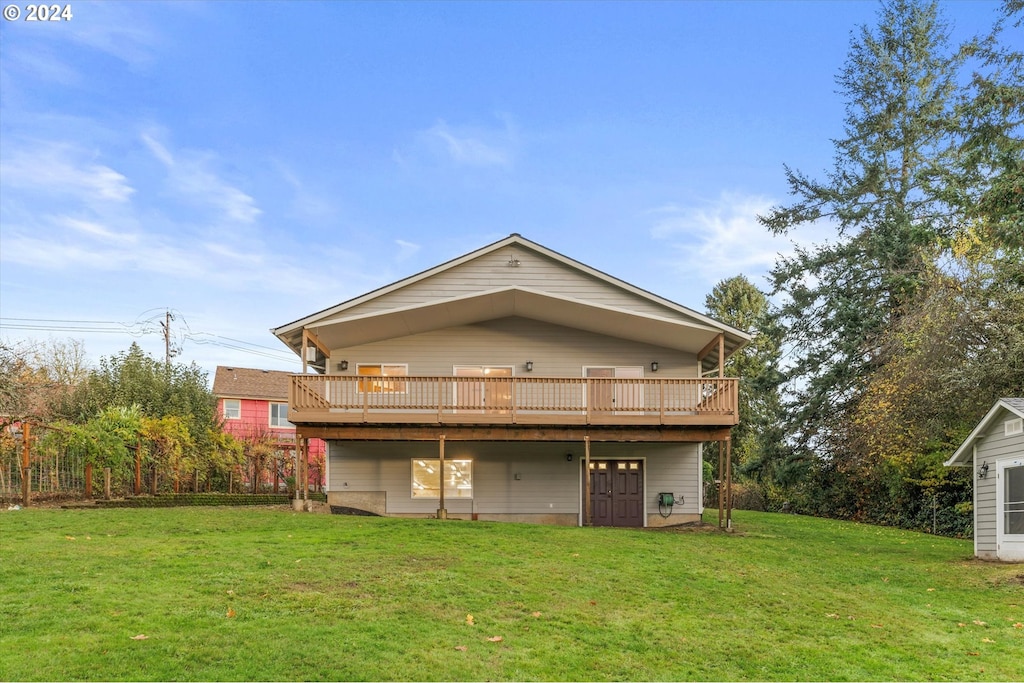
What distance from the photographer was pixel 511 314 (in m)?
21.4

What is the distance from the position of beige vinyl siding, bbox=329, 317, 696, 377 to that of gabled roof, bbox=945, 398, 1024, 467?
21.0ft

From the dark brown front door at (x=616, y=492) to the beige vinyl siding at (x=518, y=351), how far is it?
2.43 meters

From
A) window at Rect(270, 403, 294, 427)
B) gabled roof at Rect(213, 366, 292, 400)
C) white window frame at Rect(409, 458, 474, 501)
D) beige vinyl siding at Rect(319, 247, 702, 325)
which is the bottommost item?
white window frame at Rect(409, 458, 474, 501)

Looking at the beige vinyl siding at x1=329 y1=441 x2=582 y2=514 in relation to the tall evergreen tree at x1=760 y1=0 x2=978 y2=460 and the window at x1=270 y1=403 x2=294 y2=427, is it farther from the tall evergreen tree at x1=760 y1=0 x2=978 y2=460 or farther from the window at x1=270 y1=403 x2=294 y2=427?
the window at x1=270 y1=403 x2=294 y2=427

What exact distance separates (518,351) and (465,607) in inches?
465

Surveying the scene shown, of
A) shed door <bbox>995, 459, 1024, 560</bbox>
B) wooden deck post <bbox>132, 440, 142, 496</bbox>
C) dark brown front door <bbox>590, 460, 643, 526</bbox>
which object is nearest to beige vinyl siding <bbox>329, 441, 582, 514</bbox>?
dark brown front door <bbox>590, 460, 643, 526</bbox>

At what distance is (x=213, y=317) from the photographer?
52.8 m

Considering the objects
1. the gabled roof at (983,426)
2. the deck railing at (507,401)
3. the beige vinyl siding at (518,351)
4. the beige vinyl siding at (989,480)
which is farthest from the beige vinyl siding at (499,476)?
the beige vinyl siding at (989,480)

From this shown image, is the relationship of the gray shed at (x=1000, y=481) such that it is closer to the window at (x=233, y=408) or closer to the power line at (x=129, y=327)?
the window at (x=233, y=408)

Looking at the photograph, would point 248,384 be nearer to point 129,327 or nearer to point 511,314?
point 129,327

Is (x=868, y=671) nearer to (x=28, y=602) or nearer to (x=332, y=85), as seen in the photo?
(x=28, y=602)

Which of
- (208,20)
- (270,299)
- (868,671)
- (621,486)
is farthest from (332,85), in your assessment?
(868,671)

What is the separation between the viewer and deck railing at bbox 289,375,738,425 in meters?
18.7

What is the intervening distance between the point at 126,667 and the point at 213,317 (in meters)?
48.2
